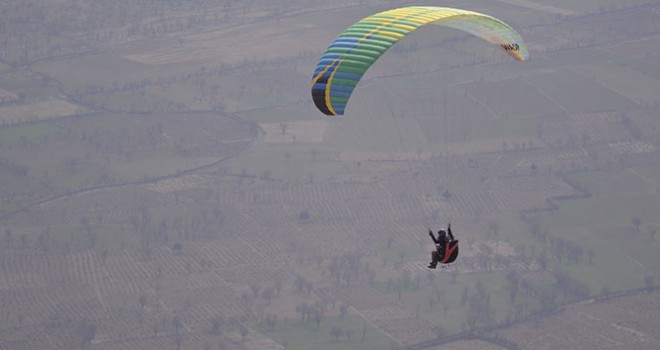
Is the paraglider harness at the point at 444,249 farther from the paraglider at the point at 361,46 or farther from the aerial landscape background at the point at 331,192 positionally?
the aerial landscape background at the point at 331,192

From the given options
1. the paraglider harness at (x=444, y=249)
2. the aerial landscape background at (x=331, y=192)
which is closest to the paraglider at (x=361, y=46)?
the paraglider harness at (x=444, y=249)

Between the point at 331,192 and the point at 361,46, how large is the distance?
8786 cm

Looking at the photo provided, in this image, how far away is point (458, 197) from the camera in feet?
468

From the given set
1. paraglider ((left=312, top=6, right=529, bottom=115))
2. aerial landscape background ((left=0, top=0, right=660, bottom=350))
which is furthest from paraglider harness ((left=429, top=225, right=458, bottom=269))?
aerial landscape background ((left=0, top=0, right=660, bottom=350))

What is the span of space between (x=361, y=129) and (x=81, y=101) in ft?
110

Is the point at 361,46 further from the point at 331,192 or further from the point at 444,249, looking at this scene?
the point at 331,192

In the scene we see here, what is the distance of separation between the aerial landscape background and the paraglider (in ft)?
178

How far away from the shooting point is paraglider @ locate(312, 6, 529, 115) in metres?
54.1

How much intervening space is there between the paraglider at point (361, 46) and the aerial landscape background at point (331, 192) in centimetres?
5432

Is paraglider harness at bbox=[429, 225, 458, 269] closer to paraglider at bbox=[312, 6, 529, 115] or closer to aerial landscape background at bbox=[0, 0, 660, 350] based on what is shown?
paraglider at bbox=[312, 6, 529, 115]

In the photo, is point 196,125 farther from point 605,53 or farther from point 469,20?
point 469,20

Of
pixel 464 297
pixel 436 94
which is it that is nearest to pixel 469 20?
pixel 464 297

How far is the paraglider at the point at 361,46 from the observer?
177ft

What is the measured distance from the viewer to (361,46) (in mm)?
54469
